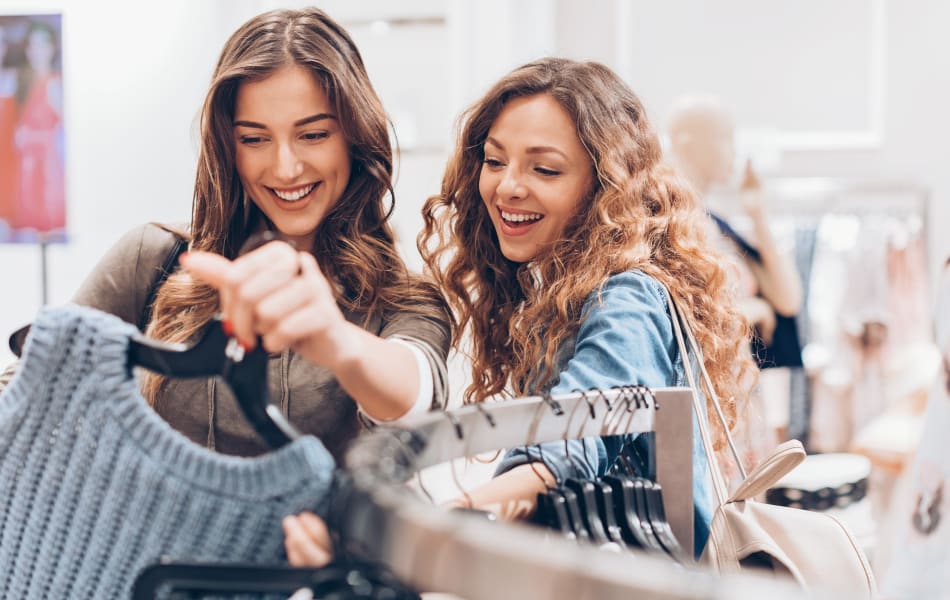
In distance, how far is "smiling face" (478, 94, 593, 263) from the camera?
126cm

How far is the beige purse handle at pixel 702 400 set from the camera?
3.28 feet

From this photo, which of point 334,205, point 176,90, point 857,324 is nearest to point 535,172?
point 334,205

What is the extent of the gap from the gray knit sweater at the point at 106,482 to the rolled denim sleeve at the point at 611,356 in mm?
328

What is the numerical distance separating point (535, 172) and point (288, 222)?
0.33m

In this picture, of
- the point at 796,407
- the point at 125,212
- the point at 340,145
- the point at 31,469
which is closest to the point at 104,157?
the point at 125,212

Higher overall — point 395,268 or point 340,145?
point 340,145

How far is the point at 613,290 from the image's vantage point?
→ 1.12 metres

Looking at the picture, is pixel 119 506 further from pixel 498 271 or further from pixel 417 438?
Answer: pixel 498 271

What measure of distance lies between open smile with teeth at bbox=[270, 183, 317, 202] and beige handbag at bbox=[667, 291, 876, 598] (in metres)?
0.59

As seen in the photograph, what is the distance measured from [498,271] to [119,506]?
0.80 meters

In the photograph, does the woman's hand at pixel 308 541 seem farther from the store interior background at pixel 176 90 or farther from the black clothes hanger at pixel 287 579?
the store interior background at pixel 176 90

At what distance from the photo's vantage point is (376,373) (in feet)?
2.87

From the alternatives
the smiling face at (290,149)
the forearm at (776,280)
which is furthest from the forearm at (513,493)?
the forearm at (776,280)

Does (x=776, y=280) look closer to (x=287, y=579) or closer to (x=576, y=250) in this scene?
(x=576, y=250)
